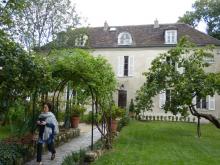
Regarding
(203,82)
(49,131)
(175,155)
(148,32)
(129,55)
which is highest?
(148,32)

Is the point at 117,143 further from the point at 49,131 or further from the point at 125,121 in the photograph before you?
the point at 125,121

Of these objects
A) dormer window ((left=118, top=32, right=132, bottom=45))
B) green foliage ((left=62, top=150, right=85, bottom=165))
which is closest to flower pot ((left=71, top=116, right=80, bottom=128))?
green foliage ((left=62, top=150, right=85, bottom=165))

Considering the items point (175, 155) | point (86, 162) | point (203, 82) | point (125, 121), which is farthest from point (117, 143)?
point (125, 121)

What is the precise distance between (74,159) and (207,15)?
36606 mm

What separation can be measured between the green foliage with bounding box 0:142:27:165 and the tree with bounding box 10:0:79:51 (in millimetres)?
15374

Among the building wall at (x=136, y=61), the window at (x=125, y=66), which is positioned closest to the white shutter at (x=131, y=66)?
the window at (x=125, y=66)

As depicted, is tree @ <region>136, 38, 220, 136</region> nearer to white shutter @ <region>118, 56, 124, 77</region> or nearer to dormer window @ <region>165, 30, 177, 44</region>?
dormer window @ <region>165, 30, 177, 44</region>

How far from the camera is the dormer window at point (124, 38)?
34.6 m

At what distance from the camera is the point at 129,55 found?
3406 centimetres

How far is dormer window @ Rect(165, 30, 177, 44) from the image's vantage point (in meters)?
33.6

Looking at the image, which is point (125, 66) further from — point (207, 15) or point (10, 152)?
point (10, 152)

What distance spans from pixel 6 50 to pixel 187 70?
12763 mm

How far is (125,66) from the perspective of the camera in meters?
34.4

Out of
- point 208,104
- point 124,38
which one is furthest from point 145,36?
point 208,104
